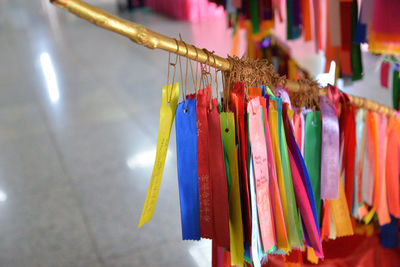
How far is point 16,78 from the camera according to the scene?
3451mm

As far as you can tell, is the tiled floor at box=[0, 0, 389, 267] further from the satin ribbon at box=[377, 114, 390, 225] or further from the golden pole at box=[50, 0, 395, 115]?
the golden pole at box=[50, 0, 395, 115]

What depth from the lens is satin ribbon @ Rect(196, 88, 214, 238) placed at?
72 cm

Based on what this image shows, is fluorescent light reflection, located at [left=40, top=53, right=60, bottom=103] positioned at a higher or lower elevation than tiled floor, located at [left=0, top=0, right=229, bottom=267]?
higher

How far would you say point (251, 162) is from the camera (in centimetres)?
76

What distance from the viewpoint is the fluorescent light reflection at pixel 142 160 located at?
2.12m

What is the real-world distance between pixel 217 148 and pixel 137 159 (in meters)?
1.51

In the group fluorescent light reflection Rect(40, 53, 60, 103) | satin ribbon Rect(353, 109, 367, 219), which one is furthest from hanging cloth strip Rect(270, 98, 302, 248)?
fluorescent light reflection Rect(40, 53, 60, 103)

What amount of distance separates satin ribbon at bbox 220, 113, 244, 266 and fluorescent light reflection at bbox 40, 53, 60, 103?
255cm

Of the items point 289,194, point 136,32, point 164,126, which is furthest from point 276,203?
point 136,32

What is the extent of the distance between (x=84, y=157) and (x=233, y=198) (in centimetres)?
168

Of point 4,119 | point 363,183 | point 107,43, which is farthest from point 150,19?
point 363,183

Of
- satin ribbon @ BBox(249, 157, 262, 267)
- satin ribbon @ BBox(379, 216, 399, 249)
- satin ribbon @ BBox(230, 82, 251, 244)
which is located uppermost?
satin ribbon @ BBox(230, 82, 251, 244)

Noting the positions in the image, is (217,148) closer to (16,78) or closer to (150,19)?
(16,78)

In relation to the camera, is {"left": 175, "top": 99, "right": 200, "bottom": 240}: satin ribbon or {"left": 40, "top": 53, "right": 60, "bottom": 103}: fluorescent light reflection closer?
{"left": 175, "top": 99, "right": 200, "bottom": 240}: satin ribbon
